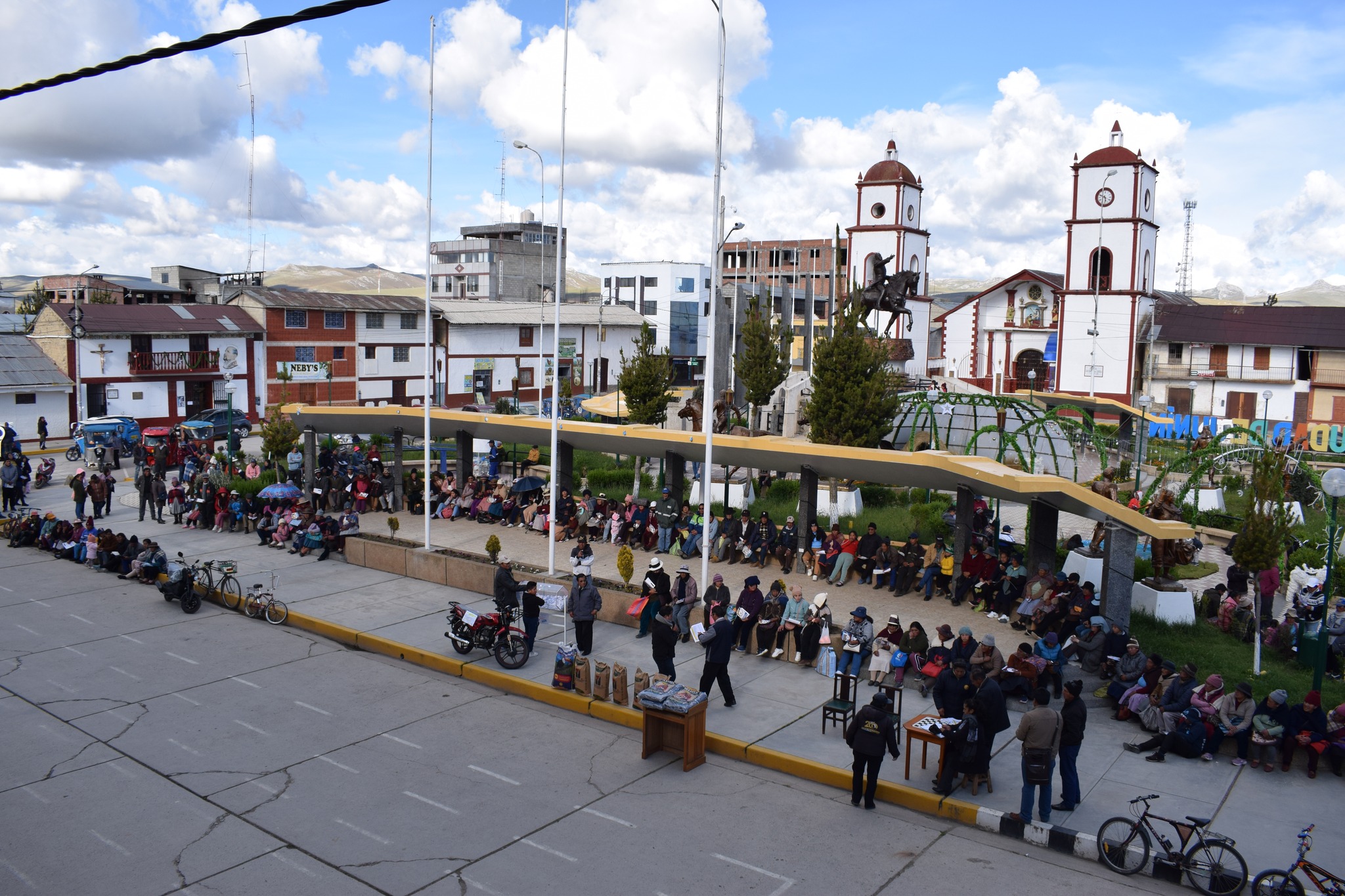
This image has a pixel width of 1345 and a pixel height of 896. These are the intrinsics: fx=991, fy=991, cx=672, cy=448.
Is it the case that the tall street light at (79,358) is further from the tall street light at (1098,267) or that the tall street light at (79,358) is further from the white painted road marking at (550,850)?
the tall street light at (1098,267)

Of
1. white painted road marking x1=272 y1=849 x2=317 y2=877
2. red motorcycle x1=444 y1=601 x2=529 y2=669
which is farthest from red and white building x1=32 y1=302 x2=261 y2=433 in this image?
white painted road marking x1=272 y1=849 x2=317 y2=877

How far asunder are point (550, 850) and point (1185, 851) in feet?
19.7

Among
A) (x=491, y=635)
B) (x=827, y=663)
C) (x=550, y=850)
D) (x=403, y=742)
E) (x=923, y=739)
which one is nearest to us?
(x=550, y=850)

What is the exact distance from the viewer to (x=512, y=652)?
15.3m

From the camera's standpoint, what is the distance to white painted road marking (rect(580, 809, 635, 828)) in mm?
10320

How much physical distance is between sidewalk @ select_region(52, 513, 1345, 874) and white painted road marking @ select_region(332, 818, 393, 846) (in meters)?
4.46

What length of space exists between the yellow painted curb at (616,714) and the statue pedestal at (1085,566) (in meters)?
8.83

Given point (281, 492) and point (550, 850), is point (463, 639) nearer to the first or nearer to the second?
point (550, 850)

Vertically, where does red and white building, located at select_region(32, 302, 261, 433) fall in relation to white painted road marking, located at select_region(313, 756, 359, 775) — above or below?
above

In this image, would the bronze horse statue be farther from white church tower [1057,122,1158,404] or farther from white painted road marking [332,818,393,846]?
white painted road marking [332,818,393,846]

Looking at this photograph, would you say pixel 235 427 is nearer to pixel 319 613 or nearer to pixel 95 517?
pixel 95 517

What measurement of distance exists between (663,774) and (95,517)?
23.2 m

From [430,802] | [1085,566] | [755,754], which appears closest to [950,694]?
[755,754]

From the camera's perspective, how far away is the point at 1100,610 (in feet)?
51.4
